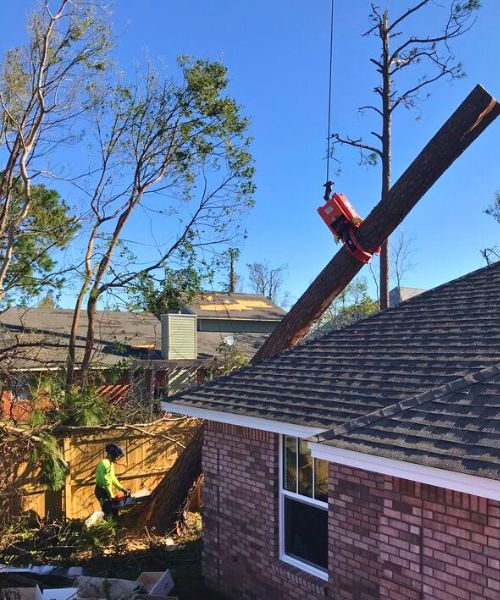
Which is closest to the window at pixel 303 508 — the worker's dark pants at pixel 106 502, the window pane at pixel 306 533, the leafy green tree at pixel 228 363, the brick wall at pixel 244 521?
the window pane at pixel 306 533

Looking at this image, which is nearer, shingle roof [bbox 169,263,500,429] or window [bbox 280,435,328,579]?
shingle roof [bbox 169,263,500,429]

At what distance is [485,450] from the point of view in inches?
163

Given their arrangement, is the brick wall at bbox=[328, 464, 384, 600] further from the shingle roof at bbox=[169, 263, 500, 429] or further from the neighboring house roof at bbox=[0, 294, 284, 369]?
the neighboring house roof at bbox=[0, 294, 284, 369]

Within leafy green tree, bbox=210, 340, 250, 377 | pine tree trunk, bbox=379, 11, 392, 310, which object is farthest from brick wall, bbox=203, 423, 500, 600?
pine tree trunk, bbox=379, 11, 392, 310

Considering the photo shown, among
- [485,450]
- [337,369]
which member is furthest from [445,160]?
[485,450]

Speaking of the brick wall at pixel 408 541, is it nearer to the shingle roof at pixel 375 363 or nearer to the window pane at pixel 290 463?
the shingle roof at pixel 375 363

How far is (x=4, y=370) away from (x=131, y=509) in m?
3.55

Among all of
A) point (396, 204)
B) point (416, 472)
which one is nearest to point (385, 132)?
point (396, 204)

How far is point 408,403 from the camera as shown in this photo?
5.34 meters

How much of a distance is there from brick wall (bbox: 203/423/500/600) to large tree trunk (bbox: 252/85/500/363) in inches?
144

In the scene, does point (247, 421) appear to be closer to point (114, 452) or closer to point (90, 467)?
point (114, 452)

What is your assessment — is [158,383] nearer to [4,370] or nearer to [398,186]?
[4,370]

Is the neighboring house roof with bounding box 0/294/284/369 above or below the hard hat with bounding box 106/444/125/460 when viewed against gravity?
above

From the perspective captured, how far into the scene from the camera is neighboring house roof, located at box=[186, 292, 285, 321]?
28.4 m
